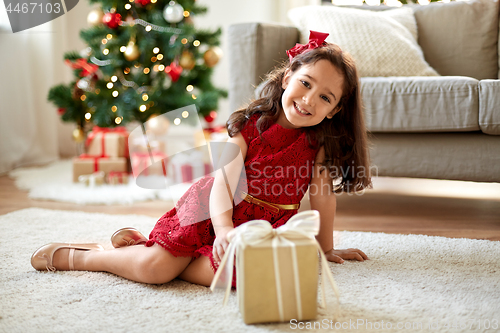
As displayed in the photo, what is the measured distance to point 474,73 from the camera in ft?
6.29

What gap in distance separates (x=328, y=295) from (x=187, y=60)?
1.73 metres

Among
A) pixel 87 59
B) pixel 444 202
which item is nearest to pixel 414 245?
pixel 444 202

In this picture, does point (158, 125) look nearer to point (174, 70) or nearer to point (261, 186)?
point (174, 70)

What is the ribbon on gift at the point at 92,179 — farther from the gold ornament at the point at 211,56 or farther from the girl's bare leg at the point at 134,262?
the girl's bare leg at the point at 134,262

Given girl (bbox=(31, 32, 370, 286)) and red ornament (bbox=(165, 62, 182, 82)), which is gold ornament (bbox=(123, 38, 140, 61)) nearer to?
red ornament (bbox=(165, 62, 182, 82))

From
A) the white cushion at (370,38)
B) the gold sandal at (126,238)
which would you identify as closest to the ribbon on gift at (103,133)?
the white cushion at (370,38)

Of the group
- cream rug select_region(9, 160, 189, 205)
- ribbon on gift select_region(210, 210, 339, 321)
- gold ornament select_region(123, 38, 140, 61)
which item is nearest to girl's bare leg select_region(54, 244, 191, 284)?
ribbon on gift select_region(210, 210, 339, 321)

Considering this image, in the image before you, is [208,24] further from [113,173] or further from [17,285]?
[17,285]

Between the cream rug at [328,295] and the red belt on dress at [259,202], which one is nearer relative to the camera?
the cream rug at [328,295]

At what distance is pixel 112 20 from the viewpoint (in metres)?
2.24

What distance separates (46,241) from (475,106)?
4.35 feet

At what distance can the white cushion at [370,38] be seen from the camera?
174cm

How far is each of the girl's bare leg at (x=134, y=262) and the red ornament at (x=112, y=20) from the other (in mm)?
1549

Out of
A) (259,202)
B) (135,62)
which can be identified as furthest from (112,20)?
(259,202)
